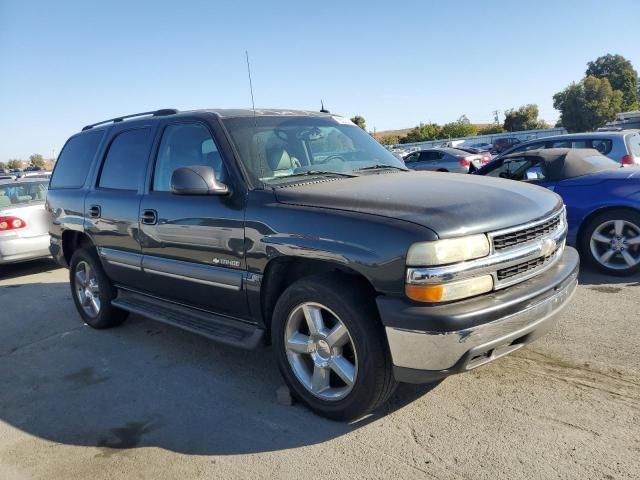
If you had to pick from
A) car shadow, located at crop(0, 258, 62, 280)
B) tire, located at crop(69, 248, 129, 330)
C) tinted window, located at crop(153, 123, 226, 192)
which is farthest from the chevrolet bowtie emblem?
car shadow, located at crop(0, 258, 62, 280)

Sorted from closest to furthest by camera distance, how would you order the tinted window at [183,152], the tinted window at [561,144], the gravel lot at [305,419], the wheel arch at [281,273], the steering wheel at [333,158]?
the gravel lot at [305,419] → the wheel arch at [281,273] → the tinted window at [183,152] → the steering wheel at [333,158] → the tinted window at [561,144]

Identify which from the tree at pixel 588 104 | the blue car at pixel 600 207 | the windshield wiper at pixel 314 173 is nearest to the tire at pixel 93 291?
the windshield wiper at pixel 314 173

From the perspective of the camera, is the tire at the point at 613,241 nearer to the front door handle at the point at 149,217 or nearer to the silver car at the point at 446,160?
the front door handle at the point at 149,217

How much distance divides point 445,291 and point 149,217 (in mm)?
2593

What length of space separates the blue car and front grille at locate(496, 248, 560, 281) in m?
2.99

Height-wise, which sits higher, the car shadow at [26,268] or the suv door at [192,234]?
the suv door at [192,234]

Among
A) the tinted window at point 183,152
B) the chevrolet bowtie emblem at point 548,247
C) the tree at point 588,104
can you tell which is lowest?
the chevrolet bowtie emblem at point 548,247

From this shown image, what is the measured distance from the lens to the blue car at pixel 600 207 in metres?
5.58

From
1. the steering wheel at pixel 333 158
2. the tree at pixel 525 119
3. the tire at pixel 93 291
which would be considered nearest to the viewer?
the steering wheel at pixel 333 158

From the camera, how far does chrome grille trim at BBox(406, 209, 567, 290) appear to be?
2.62 m

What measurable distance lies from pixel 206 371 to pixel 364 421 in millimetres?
1480

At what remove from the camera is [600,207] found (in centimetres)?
571

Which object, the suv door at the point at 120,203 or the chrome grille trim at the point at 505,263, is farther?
the suv door at the point at 120,203

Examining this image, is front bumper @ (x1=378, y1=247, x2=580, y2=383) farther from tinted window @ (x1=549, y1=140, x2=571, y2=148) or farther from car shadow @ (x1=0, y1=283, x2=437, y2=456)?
tinted window @ (x1=549, y1=140, x2=571, y2=148)
